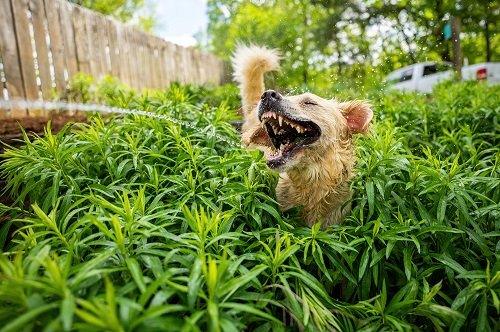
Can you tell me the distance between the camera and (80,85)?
5.61 meters

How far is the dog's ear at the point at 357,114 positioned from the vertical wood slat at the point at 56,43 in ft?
15.1

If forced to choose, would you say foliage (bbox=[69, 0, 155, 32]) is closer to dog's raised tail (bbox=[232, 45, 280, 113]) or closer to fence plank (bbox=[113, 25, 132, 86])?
fence plank (bbox=[113, 25, 132, 86])

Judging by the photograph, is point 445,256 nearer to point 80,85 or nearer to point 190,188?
point 190,188

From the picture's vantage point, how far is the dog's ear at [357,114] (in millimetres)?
3076

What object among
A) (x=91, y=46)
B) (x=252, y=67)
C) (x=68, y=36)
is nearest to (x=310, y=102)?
(x=252, y=67)

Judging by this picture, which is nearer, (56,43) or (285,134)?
(285,134)

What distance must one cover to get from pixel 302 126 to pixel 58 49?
479 cm

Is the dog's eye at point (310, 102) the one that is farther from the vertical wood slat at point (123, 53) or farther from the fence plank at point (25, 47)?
the vertical wood slat at point (123, 53)

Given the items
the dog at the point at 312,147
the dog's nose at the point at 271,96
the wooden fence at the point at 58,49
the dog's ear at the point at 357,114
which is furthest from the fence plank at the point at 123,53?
the dog's ear at the point at 357,114

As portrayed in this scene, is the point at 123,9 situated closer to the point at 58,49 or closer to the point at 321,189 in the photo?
the point at 58,49

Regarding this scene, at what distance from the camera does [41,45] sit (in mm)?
5578

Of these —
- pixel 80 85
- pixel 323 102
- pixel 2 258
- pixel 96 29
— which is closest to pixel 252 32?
pixel 96 29

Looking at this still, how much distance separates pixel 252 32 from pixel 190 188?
1163cm

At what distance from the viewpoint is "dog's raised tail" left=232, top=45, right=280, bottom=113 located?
13.1 feet
